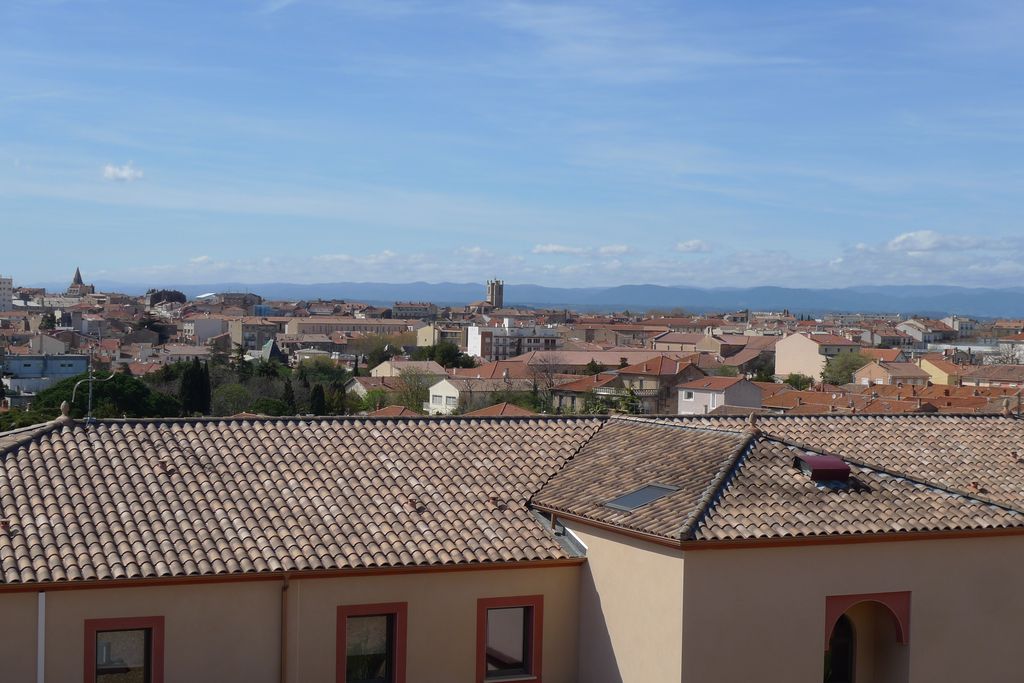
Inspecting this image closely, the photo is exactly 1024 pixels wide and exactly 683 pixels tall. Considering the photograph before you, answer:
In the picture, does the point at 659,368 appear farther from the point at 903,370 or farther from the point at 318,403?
the point at 318,403

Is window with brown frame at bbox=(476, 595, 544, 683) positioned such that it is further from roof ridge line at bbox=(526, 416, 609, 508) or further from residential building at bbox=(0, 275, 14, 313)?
residential building at bbox=(0, 275, 14, 313)

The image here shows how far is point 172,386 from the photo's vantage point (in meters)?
63.8

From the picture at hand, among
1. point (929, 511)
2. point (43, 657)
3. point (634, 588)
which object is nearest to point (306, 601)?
point (43, 657)

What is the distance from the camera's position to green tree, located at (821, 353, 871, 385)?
85.8m

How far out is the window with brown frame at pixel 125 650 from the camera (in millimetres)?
10344

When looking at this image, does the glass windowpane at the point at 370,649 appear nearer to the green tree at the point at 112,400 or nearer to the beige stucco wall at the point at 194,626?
the beige stucco wall at the point at 194,626

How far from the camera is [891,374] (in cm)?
7800

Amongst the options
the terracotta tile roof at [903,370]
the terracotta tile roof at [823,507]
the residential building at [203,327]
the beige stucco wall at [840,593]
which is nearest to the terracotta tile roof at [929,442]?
the terracotta tile roof at [823,507]

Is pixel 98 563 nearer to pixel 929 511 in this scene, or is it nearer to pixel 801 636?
pixel 801 636

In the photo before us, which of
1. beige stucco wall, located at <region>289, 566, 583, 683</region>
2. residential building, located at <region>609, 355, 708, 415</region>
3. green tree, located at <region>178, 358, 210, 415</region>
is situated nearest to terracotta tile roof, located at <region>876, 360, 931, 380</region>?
residential building, located at <region>609, 355, 708, 415</region>

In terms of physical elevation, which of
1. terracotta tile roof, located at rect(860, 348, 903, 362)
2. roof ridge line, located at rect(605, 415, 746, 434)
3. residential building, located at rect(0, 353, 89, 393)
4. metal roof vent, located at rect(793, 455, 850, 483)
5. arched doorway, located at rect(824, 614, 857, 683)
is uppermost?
roof ridge line, located at rect(605, 415, 746, 434)

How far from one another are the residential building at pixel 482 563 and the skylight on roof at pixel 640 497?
0.03m

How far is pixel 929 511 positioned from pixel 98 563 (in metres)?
7.53

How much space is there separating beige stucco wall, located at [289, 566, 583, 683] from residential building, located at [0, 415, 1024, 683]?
0.8 inches
